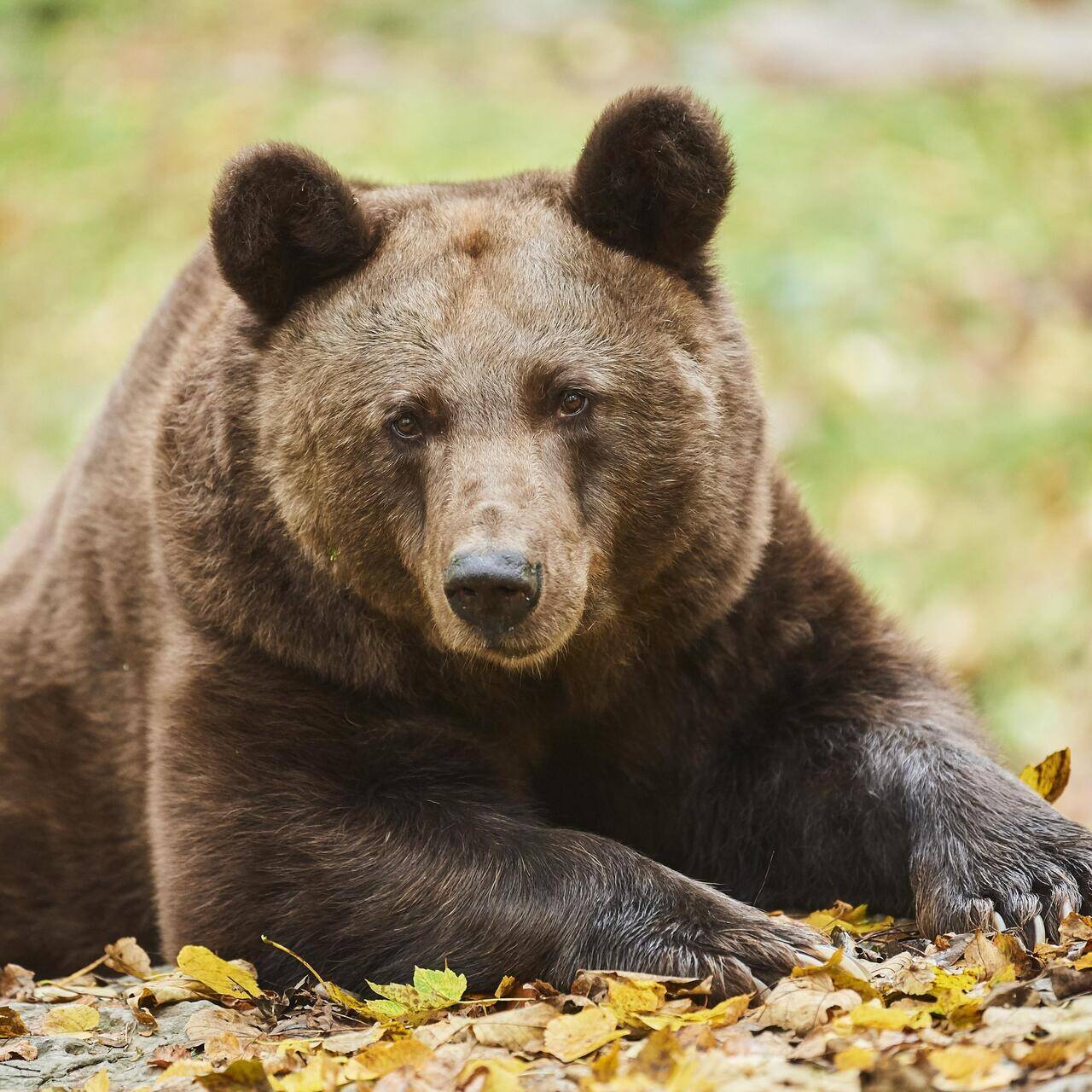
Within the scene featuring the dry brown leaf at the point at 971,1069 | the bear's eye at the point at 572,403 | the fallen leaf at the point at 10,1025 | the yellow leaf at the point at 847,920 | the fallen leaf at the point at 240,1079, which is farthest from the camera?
the yellow leaf at the point at 847,920

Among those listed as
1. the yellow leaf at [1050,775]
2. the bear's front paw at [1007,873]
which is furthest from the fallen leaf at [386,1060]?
the yellow leaf at [1050,775]

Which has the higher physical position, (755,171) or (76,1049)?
(755,171)

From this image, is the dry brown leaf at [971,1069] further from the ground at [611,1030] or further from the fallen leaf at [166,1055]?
the fallen leaf at [166,1055]

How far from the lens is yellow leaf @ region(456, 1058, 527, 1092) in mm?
3738

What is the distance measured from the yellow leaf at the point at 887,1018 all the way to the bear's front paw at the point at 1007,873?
2.67 feet

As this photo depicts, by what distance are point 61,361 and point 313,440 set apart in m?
8.93

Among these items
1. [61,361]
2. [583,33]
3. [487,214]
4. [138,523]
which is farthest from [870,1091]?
[583,33]

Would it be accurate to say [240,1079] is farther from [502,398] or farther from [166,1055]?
[502,398]

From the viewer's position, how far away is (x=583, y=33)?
622 inches

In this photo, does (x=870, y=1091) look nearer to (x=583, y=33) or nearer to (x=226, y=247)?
(x=226, y=247)

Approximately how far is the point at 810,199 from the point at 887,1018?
10610mm

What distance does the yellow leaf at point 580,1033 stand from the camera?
403 centimetres

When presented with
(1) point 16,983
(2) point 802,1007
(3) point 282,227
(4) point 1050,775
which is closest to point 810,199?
(4) point 1050,775

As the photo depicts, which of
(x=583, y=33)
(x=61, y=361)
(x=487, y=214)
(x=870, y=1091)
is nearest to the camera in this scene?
(x=870, y=1091)
